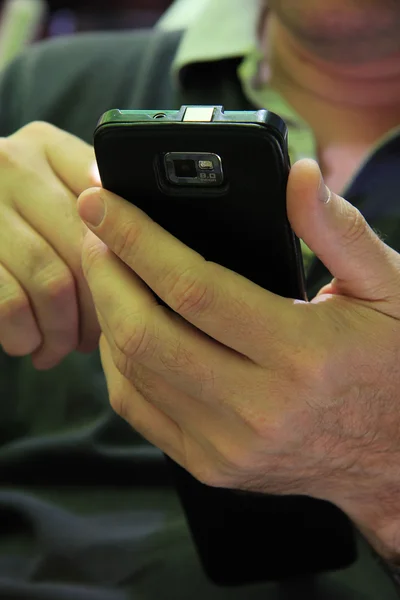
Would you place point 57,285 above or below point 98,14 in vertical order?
above

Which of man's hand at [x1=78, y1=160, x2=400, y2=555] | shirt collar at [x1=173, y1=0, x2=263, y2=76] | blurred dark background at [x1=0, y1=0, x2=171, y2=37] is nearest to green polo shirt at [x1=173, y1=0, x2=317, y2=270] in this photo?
shirt collar at [x1=173, y1=0, x2=263, y2=76]

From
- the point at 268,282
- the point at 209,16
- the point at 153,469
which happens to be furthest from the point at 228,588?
the point at 209,16

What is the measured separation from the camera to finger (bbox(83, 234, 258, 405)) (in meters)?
0.38

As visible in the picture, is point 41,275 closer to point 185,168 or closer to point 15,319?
point 15,319

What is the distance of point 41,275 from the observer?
0.49 meters

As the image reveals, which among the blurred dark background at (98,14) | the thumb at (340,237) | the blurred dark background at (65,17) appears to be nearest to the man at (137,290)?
the thumb at (340,237)

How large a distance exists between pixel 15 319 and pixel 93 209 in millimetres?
153

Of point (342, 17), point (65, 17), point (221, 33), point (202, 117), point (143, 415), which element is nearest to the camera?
→ point (202, 117)

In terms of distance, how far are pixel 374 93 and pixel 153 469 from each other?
46cm

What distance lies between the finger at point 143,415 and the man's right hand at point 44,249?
0.19ft

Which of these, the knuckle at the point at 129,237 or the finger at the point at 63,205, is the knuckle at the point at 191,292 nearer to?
the knuckle at the point at 129,237

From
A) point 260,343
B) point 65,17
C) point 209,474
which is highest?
point 260,343

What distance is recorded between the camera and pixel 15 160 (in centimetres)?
53

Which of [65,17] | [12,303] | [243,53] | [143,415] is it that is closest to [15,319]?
[12,303]
